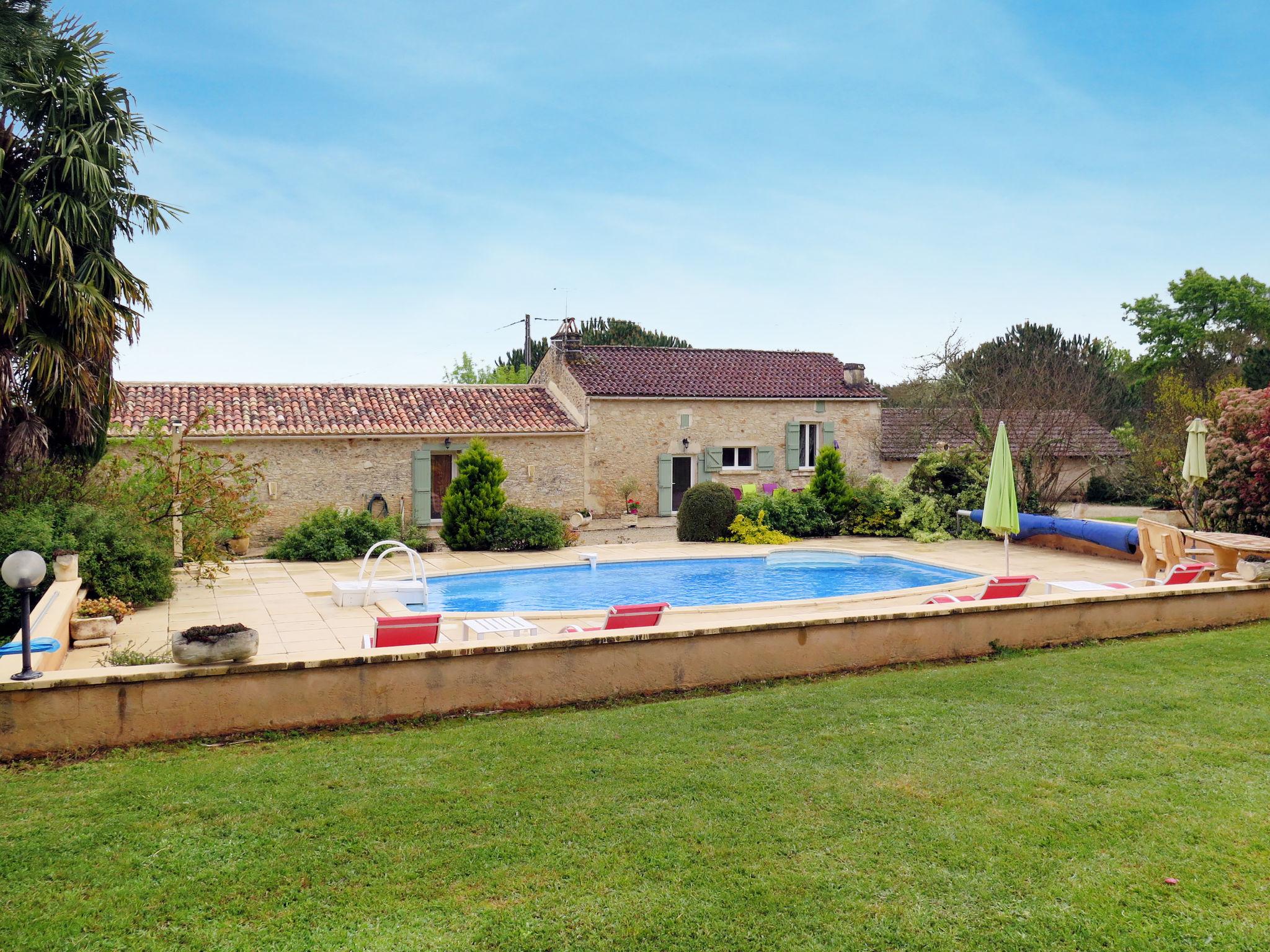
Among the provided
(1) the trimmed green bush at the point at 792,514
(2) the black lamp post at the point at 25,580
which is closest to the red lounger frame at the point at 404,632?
(2) the black lamp post at the point at 25,580

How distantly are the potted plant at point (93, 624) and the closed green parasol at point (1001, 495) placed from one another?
11.2 meters

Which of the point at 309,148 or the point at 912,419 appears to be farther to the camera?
the point at 912,419

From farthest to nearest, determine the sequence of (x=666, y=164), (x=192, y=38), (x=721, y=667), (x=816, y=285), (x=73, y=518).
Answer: (x=816, y=285) < (x=666, y=164) < (x=192, y=38) < (x=73, y=518) < (x=721, y=667)

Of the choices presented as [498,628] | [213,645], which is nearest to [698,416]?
[498,628]

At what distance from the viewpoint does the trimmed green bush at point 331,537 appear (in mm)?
17969

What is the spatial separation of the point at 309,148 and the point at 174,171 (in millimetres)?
4328

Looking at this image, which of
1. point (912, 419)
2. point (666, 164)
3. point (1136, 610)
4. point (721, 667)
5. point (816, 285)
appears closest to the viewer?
point (721, 667)

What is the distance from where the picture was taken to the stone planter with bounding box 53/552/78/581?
35.0 feet

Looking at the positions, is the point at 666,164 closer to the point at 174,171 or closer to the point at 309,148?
the point at 309,148

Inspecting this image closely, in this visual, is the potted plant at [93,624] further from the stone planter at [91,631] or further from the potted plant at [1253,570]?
the potted plant at [1253,570]

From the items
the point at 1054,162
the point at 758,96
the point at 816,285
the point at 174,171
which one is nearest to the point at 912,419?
the point at 816,285

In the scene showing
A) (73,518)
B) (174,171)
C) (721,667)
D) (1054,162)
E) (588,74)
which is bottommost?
(721,667)

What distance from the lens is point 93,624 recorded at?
9.90 m

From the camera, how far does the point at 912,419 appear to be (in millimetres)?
30406
